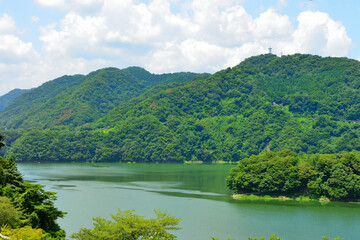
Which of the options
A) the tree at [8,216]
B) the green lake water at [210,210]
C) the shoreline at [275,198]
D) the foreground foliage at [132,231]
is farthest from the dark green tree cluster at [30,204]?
the shoreline at [275,198]

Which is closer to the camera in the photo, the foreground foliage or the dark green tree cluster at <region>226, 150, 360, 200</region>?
the foreground foliage

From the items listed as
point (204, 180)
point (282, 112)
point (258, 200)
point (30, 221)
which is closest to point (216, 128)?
point (282, 112)

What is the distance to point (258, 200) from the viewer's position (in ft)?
210

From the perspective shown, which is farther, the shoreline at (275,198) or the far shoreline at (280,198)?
the shoreline at (275,198)

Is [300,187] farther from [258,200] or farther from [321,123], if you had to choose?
[321,123]

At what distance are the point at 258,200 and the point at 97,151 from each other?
113189 millimetres

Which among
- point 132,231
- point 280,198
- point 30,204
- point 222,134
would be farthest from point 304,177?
point 222,134

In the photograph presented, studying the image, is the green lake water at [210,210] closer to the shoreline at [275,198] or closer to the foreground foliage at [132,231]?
the shoreline at [275,198]

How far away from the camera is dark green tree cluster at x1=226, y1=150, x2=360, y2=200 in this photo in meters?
61.3

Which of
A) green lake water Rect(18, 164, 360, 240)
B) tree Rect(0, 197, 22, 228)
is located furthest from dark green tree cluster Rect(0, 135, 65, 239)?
green lake water Rect(18, 164, 360, 240)

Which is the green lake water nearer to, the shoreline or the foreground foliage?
the shoreline

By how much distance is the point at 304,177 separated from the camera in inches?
2525

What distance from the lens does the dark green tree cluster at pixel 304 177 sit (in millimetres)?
61281

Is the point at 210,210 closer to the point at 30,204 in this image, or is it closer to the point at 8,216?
the point at 30,204
